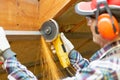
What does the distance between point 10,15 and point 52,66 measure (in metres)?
0.50

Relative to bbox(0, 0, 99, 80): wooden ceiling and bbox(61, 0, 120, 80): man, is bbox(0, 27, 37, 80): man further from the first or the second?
bbox(61, 0, 120, 80): man

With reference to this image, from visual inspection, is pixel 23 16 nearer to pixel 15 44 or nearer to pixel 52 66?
pixel 15 44

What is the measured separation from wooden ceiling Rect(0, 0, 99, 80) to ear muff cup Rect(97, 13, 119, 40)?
62 centimetres

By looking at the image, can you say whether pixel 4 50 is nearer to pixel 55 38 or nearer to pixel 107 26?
pixel 55 38

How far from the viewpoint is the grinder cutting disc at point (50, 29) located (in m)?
1.87

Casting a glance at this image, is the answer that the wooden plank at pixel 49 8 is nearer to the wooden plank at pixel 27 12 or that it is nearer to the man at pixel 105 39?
the wooden plank at pixel 27 12

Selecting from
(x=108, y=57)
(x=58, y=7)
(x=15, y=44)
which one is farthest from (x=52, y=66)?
(x=108, y=57)

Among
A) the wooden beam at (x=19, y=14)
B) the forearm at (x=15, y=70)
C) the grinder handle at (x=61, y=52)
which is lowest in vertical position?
the grinder handle at (x=61, y=52)

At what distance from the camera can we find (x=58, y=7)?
6.16ft

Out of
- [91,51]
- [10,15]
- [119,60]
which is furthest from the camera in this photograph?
[91,51]

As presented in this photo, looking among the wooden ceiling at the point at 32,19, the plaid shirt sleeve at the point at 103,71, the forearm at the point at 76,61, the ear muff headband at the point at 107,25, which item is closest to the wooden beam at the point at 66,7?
the wooden ceiling at the point at 32,19

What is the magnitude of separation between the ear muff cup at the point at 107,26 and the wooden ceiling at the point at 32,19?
0.62 m

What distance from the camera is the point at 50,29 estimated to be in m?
1.89

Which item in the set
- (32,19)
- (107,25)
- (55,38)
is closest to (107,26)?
(107,25)
